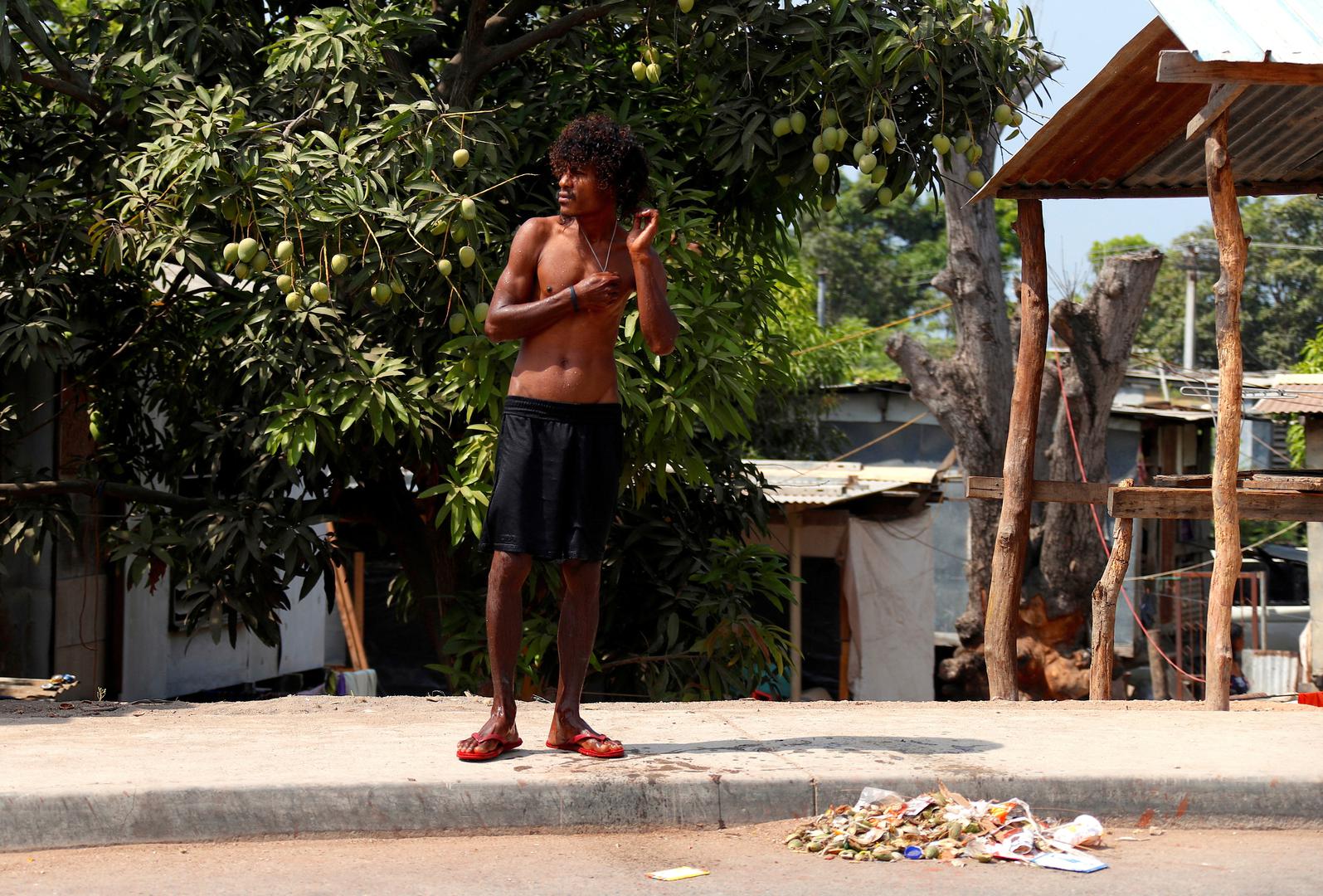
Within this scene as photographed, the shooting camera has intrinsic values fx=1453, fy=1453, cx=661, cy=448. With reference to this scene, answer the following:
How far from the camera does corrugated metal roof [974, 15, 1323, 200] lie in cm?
584

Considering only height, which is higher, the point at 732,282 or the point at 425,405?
the point at 732,282

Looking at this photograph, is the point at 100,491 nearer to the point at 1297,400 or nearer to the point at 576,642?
the point at 576,642

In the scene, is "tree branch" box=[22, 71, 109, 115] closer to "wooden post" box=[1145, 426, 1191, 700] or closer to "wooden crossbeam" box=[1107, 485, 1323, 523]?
"wooden crossbeam" box=[1107, 485, 1323, 523]

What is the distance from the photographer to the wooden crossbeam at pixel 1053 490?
6.76 metres

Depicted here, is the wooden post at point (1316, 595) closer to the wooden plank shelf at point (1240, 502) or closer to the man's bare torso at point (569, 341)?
the wooden plank shelf at point (1240, 502)

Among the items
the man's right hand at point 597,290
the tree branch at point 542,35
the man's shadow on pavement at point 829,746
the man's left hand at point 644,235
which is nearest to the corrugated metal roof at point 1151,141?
the tree branch at point 542,35

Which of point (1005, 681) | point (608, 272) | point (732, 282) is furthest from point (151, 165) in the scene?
point (1005, 681)

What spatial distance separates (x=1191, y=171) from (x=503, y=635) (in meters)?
4.56

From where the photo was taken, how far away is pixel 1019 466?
22.4 feet

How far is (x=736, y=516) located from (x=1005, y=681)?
2072 millimetres

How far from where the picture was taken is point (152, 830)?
12.1ft

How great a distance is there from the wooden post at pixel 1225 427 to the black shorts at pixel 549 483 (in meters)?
2.61

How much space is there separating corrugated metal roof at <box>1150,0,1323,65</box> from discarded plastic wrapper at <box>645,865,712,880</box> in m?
3.15

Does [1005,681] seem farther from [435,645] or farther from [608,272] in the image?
[608,272]
